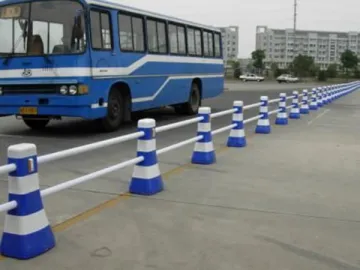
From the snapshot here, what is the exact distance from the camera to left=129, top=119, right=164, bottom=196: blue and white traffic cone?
20.6ft

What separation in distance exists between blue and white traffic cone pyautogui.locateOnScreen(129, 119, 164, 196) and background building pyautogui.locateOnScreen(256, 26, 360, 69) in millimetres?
145752

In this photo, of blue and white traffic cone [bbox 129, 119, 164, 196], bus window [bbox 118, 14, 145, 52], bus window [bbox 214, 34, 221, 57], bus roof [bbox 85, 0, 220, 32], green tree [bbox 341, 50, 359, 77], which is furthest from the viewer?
green tree [bbox 341, 50, 359, 77]

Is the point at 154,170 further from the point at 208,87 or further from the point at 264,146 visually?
the point at 208,87

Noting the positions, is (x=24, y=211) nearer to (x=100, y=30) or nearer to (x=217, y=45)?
(x=100, y=30)

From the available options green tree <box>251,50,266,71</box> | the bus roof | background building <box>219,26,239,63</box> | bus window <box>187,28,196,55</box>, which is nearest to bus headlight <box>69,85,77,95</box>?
the bus roof

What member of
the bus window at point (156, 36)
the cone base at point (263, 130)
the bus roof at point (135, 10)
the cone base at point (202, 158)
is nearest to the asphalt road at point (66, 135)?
the cone base at point (202, 158)

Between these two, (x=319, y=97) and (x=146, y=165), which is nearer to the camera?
(x=146, y=165)

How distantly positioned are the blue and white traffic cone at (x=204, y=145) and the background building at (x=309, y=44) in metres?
143

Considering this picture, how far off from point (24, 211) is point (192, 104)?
13527mm

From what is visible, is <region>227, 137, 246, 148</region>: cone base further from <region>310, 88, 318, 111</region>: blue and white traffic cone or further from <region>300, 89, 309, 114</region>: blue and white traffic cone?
<region>310, 88, 318, 111</region>: blue and white traffic cone

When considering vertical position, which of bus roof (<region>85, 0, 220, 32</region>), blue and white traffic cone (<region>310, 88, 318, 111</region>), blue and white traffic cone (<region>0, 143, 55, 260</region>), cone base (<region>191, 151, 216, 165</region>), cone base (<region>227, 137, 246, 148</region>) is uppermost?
bus roof (<region>85, 0, 220, 32</region>)

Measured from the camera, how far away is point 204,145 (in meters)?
8.56

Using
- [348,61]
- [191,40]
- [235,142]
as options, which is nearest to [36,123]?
[235,142]

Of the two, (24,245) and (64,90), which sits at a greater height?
(64,90)
